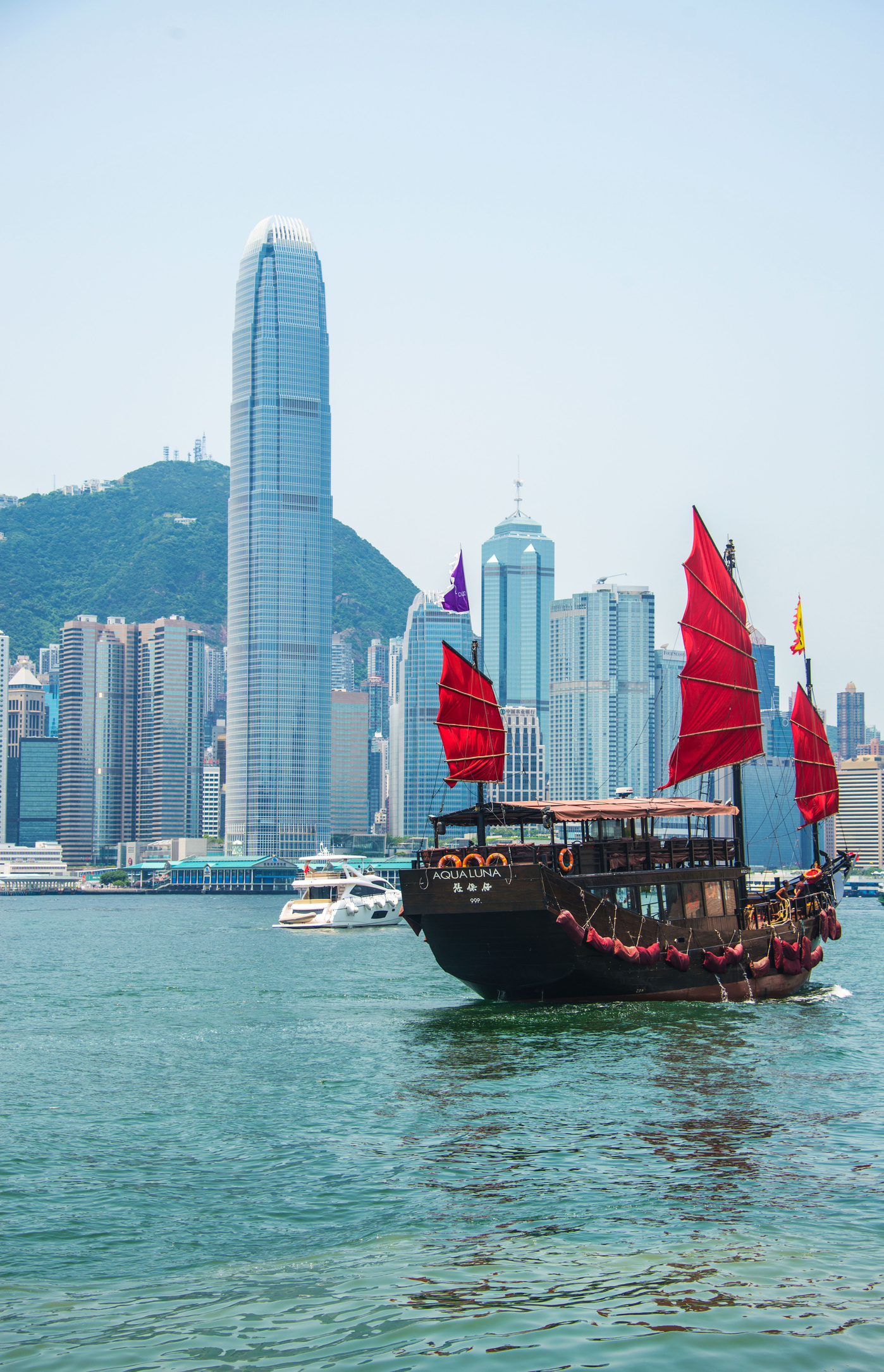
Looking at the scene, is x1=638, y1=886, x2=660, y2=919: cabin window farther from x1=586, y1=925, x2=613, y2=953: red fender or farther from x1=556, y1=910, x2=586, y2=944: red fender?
x1=556, y1=910, x2=586, y2=944: red fender

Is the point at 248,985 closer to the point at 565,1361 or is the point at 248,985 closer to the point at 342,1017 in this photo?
the point at 342,1017

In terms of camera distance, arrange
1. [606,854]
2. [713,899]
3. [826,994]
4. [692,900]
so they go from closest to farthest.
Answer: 1. [606,854]
2. [692,900]
3. [713,899]
4. [826,994]

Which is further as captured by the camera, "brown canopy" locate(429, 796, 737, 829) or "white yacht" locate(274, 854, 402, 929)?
"white yacht" locate(274, 854, 402, 929)

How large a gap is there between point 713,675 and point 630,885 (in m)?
11.7

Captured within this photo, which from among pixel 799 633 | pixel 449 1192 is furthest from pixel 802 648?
pixel 449 1192

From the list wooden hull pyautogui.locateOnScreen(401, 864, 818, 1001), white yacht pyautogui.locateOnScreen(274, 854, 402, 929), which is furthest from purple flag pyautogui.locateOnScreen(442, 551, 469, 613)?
white yacht pyautogui.locateOnScreen(274, 854, 402, 929)

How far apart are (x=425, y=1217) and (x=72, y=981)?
118ft

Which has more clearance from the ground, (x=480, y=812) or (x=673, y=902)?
(x=480, y=812)

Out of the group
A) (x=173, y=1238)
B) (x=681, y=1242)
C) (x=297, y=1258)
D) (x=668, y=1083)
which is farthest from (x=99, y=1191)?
(x=668, y=1083)

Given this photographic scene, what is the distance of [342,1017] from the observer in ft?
117

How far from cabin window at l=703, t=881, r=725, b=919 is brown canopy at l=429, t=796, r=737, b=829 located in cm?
190

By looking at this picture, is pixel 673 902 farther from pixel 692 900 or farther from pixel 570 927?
pixel 570 927

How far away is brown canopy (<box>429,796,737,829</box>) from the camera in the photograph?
3338cm

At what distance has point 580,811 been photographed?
33719 mm
